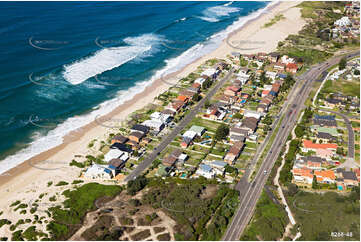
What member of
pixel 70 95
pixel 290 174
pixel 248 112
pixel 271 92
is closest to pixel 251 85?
pixel 271 92

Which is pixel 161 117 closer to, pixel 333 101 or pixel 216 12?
pixel 333 101

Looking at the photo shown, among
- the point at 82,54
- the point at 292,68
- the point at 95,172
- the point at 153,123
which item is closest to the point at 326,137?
the point at 153,123

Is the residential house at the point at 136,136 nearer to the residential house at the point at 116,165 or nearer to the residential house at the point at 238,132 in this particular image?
the residential house at the point at 116,165

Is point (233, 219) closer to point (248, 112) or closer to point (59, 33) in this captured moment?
point (248, 112)

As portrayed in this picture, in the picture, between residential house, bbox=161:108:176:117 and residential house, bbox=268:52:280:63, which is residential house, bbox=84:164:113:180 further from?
residential house, bbox=268:52:280:63

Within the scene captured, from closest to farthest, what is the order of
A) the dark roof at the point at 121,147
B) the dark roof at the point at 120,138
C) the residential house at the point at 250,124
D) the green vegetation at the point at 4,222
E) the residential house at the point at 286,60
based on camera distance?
the green vegetation at the point at 4,222 < the dark roof at the point at 121,147 < the dark roof at the point at 120,138 < the residential house at the point at 250,124 < the residential house at the point at 286,60

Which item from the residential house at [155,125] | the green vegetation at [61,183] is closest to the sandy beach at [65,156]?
the green vegetation at [61,183]
